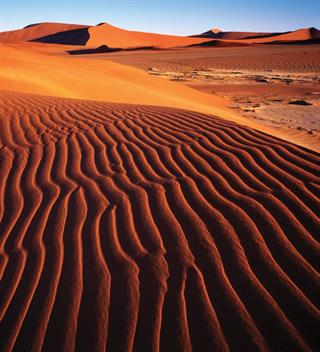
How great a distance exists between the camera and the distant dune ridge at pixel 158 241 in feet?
7.47

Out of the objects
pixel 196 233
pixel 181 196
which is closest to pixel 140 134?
pixel 181 196

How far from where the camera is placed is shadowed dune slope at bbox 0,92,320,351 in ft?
7.46

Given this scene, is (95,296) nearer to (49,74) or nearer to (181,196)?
(181,196)

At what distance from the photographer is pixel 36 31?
115875mm

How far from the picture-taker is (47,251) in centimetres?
297

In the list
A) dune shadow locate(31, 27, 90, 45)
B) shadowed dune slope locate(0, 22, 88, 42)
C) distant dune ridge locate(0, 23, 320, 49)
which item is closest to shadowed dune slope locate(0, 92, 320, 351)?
distant dune ridge locate(0, 23, 320, 49)

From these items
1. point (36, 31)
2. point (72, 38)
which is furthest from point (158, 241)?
point (36, 31)

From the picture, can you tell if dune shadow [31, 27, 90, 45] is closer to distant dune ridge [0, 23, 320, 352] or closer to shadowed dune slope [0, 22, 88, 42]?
shadowed dune slope [0, 22, 88, 42]

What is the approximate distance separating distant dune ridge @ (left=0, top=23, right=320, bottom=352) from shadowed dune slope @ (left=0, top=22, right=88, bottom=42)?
116431 mm

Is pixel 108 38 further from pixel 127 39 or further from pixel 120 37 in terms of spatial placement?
pixel 127 39

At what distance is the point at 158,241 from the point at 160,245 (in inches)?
2.2

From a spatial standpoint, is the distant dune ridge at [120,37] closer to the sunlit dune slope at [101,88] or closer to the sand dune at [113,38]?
the sand dune at [113,38]

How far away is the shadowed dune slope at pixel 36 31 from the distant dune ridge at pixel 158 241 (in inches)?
4584

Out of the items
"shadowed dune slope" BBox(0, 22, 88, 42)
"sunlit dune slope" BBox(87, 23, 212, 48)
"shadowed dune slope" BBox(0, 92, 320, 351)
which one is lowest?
"shadowed dune slope" BBox(0, 92, 320, 351)
